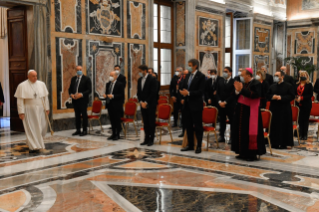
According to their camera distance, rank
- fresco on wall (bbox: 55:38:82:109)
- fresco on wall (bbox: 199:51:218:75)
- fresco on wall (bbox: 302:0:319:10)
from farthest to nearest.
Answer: fresco on wall (bbox: 302:0:319:10) → fresco on wall (bbox: 199:51:218:75) → fresco on wall (bbox: 55:38:82:109)

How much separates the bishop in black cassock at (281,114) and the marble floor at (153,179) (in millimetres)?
Result: 257

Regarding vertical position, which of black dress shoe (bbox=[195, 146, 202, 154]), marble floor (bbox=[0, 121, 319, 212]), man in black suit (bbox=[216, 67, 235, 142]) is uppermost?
man in black suit (bbox=[216, 67, 235, 142])

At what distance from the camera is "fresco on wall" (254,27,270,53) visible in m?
16.4

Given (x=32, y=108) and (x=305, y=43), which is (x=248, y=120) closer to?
(x=32, y=108)

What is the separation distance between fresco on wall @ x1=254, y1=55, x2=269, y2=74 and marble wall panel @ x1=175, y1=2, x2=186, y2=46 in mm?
4613

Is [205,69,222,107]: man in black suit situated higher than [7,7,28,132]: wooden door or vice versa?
[7,7,28,132]: wooden door

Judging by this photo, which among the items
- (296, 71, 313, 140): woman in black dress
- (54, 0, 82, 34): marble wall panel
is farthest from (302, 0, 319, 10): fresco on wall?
(54, 0, 82, 34): marble wall panel

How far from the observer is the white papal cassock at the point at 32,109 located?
6.66m

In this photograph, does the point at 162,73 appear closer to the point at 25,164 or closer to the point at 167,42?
the point at 167,42

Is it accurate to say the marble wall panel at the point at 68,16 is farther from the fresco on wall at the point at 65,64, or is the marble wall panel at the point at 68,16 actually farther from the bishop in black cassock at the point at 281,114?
the bishop in black cassock at the point at 281,114

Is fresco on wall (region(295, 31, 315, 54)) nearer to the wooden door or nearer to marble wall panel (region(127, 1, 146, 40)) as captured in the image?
marble wall panel (region(127, 1, 146, 40))

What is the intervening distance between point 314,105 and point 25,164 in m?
5.96

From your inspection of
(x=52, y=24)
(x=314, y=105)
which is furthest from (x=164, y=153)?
(x=52, y=24)

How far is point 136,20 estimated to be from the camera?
11148 mm
